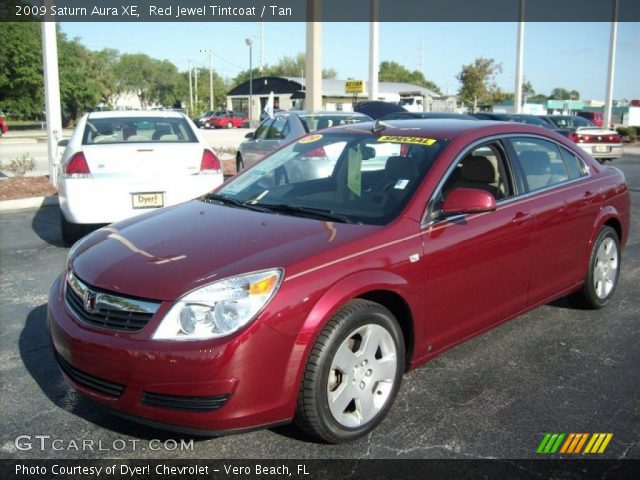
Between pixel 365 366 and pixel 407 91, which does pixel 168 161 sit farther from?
pixel 407 91

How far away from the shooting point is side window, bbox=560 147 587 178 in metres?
5.06

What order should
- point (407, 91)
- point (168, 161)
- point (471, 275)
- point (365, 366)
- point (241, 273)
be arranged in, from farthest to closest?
point (407, 91) < point (168, 161) < point (471, 275) < point (365, 366) < point (241, 273)

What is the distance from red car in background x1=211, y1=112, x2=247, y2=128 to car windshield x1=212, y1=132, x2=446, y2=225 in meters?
52.2

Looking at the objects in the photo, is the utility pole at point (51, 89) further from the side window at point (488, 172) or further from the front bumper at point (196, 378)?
the front bumper at point (196, 378)

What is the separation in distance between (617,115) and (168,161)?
60.5 meters

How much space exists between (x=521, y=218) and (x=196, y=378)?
2.49 m

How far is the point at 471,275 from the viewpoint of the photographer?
152 inches

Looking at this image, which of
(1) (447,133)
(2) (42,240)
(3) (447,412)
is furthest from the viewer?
(2) (42,240)

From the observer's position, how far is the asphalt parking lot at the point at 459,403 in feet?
10.5

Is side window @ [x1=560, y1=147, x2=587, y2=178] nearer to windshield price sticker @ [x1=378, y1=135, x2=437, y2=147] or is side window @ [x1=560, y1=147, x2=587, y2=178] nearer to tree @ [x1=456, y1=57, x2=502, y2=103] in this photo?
windshield price sticker @ [x1=378, y1=135, x2=437, y2=147]

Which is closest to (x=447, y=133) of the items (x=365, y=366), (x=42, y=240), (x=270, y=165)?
(x=270, y=165)

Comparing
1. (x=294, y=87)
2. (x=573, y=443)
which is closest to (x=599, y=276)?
(x=573, y=443)

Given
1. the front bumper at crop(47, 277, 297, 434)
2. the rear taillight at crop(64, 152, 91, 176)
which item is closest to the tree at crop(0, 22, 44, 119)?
the rear taillight at crop(64, 152, 91, 176)

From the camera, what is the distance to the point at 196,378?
2787 mm
